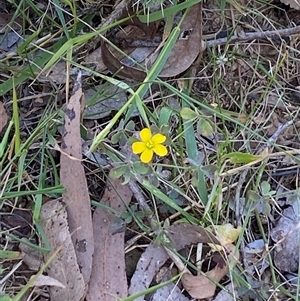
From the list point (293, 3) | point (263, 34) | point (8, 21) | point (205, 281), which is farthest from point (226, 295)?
point (8, 21)

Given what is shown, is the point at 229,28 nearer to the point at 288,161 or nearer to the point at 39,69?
the point at 288,161

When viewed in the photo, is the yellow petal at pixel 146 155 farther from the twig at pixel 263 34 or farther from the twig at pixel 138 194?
Answer: the twig at pixel 263 34

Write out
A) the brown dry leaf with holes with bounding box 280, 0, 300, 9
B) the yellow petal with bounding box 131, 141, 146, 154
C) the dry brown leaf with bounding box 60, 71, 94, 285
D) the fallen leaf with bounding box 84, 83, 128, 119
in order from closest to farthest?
the yellow petal with bounding box 131, 141, 146, 154 < the dry brown leaf with bounding box 60, 71, 94, 285 < the fallen leaf with bounding box 84, 83, 128, 119 < the brown dry leaf with holes with bounding box 280, 0, 300, 9

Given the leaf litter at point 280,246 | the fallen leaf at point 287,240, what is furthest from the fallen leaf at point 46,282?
the fallen leaf at point 287,240

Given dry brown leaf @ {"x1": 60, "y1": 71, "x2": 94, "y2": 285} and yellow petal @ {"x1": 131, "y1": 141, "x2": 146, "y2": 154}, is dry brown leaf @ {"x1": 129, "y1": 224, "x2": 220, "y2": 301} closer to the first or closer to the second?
dry brown leaf @ {"x1": 60, "y1": 71, "x2": 94, "y2": 285}

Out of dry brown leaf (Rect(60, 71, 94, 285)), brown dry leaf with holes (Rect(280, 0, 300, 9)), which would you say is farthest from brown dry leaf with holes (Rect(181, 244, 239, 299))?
brown dry leaf with holes (Rect(280, 0, 300, 9))

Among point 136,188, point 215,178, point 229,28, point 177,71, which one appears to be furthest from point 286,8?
point 136,188

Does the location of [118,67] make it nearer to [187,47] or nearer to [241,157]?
[187,47]

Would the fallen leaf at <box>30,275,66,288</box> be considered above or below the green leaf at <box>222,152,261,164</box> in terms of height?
below
